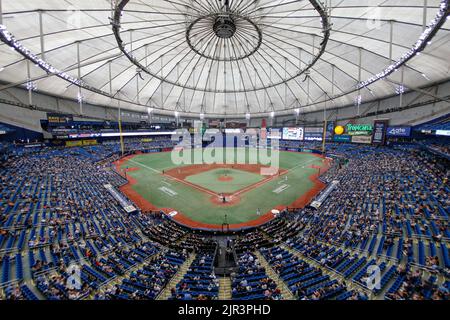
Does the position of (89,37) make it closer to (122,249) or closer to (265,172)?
(122,249)

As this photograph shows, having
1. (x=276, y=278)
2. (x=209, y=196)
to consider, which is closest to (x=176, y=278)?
(x=276, y=278)

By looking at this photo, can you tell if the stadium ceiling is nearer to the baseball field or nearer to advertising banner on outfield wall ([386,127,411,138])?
advertising banner on outfield wall ([386,127,411,138])

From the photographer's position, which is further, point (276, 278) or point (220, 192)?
point (220, 192)

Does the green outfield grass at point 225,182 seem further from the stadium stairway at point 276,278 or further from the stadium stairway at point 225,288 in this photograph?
the stadium stairway at point 225,288

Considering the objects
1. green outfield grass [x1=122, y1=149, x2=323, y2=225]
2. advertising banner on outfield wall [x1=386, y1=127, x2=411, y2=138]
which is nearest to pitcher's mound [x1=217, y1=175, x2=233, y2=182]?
green outfield grass [x1=122, y1=149, x2=323, y2=225]

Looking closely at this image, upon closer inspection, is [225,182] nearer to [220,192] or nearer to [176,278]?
[220,192]

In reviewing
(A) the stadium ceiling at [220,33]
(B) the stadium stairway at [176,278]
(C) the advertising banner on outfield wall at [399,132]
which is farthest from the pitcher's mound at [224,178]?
(C) the advertising banner on outfield wall at [399,132]

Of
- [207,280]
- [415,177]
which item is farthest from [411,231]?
[207,280]
